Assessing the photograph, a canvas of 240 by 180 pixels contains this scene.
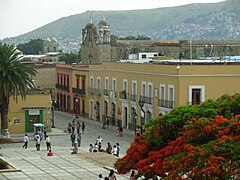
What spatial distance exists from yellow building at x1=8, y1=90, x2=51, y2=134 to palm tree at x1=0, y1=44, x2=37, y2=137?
3.94 meters

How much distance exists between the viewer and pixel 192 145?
1928 cm

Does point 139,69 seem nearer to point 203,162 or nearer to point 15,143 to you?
point 15,143

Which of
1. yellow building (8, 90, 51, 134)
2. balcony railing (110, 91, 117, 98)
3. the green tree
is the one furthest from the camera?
the green tree

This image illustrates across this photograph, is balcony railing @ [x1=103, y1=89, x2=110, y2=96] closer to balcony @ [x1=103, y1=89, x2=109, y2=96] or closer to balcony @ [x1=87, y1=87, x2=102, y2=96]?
balcony @ [x1=103, y1=89, x2=109, y2=96]

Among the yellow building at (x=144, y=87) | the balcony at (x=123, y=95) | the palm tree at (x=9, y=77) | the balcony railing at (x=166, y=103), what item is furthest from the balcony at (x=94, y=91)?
the palm tree at (x=9, y=77)

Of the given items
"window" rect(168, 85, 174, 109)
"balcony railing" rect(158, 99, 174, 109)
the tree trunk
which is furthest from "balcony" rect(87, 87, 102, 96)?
the tree trunk

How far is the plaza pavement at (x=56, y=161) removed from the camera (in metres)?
31.3

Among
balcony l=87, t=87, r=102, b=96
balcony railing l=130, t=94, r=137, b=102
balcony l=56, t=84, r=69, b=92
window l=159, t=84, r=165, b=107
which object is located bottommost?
balcony l=56, t=84, r=69, b=92

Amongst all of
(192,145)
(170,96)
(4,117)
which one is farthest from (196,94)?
(192,145)

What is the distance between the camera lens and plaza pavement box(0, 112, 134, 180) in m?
31.3

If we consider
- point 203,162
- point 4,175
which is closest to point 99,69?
point 4,175

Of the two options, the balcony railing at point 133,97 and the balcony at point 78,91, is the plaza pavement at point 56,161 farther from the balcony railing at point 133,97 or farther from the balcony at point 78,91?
the balcony at point 78,91

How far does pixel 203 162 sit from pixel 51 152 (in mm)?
21948

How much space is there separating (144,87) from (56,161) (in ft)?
54.8
